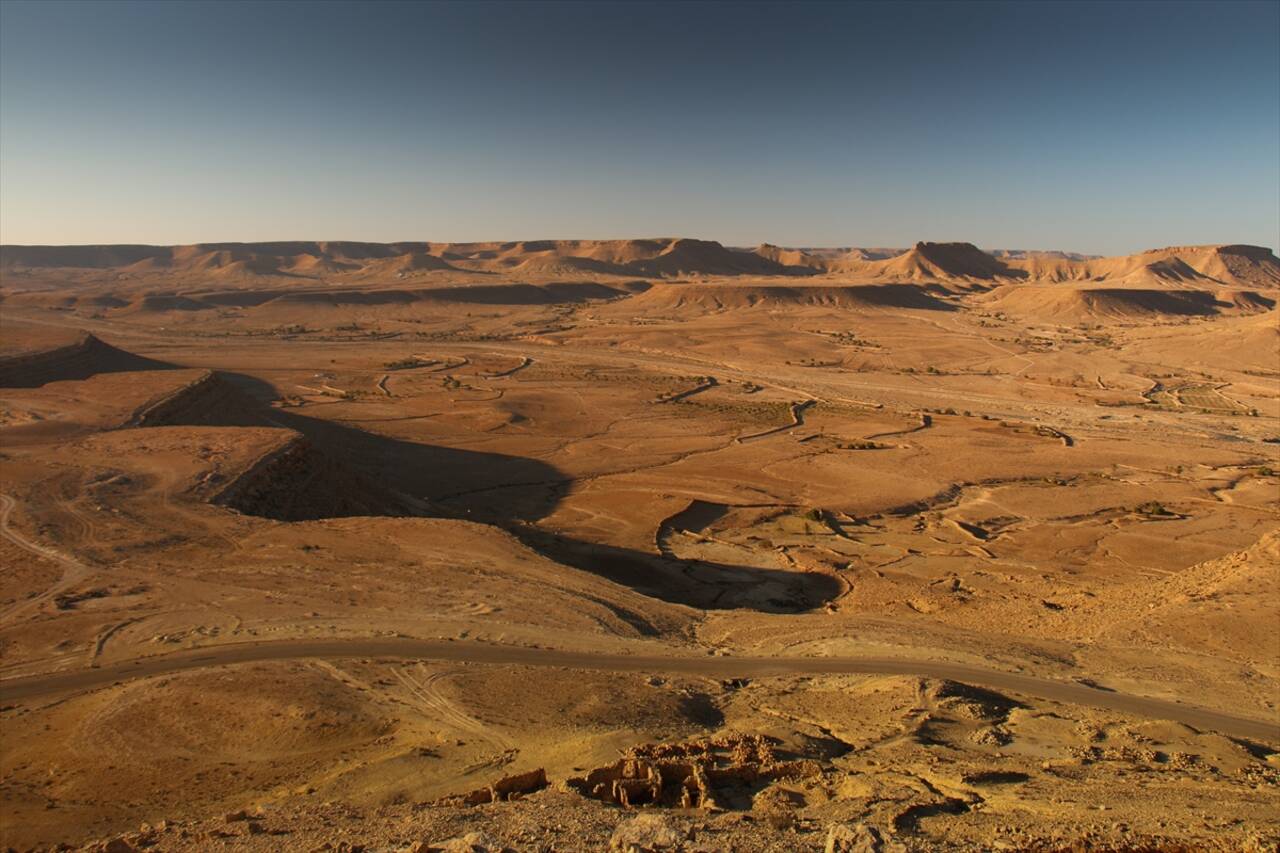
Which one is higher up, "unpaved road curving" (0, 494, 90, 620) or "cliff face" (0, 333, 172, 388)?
"cliff face" (0, 333, 172, 388)

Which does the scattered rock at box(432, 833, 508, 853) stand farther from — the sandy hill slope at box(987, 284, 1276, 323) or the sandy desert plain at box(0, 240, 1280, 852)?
the sandy hill slope at box(987, 284, 1276, 323)

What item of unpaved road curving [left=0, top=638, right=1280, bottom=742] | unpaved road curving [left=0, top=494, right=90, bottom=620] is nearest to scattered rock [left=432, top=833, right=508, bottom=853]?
unpaved road curving [left=0, top=638, right=1280, bottom=742]

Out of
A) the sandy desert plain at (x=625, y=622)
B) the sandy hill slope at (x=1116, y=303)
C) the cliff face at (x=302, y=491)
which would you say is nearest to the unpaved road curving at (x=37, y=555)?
the sandy desert plain at (x=625, y=622)

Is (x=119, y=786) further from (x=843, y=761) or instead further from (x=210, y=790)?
(x=843, y=761)

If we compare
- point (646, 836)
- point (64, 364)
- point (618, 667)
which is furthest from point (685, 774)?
point (64, 364)

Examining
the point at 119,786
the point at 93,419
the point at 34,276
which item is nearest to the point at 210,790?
the point at 119,786

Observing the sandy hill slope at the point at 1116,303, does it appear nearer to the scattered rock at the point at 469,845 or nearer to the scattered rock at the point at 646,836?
the scattered rock at the point at 646,836
